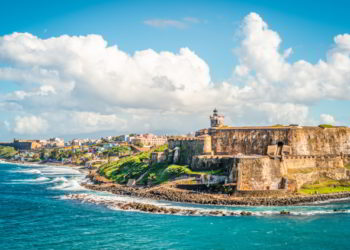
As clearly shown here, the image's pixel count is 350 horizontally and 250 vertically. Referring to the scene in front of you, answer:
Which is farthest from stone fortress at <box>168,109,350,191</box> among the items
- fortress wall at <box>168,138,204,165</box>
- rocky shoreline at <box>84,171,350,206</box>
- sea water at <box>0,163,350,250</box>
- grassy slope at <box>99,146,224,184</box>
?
sea water at <box>0,163,350,250</box>

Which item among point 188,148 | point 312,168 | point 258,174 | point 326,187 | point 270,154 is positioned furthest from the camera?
point 188,148

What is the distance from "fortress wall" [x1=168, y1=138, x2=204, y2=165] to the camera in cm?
9275

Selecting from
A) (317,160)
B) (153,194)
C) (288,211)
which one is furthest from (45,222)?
(317,160)

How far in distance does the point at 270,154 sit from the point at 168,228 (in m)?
39.4

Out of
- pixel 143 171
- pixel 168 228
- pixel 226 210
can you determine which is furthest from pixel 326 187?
pixel 143 171

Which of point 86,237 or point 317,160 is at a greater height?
point 317,160

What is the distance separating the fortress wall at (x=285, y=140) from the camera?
87438mm

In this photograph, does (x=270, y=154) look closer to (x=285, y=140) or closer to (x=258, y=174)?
(x=285, y=140)

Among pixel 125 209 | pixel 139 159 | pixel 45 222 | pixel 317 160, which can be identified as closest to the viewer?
pixel 45 222

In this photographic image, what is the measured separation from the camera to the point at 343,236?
48.0m

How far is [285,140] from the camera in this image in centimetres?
8731

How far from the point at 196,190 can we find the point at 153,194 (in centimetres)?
859

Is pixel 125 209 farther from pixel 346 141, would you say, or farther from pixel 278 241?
pixel 346 141

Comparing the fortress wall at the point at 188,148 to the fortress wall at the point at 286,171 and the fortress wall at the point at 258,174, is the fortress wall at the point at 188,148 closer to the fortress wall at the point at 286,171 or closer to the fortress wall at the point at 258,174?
the fortress wall at the point at 258,174
